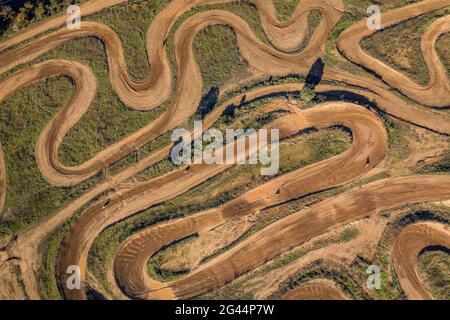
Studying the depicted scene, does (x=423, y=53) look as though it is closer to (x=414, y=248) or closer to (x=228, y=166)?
(x=414, y=248)

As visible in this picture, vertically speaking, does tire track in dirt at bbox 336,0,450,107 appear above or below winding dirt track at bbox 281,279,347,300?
above

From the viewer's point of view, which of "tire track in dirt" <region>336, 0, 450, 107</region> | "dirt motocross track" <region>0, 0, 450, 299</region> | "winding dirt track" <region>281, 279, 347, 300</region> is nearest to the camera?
"winding dirt track" <region>281, 279, 347, 300</region>

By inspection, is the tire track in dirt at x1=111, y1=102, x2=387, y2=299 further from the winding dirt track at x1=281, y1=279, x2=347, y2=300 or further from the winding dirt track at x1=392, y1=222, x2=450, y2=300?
the winding dirt track at x1=392, y1=222, x2=450, y2=300

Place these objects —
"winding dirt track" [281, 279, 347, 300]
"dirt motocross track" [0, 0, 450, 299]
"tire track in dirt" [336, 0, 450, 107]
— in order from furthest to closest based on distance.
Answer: "tire track in dirt" [336, 0, 450, 107], "dirt motocross track" [0, 0, 450, 299], "winding dirt track" [281, 279, 347, 300]

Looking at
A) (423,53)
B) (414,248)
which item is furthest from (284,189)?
(423,53)

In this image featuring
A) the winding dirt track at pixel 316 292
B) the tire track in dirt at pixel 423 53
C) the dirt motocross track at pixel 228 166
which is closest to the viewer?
the winding dirt track at pixel 316 292

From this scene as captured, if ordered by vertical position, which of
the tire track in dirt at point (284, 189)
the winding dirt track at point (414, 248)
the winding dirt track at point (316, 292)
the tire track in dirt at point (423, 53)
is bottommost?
the winding dirt track at point (316, 292)

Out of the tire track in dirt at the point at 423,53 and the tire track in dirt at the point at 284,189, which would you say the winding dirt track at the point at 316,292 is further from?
the tire track in dirt at the point at 423,53

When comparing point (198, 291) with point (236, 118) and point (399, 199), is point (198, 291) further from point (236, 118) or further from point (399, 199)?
point (399, 199)

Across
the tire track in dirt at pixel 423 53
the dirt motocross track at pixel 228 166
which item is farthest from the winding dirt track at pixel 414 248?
the tire track in dirt at pixel 423 53

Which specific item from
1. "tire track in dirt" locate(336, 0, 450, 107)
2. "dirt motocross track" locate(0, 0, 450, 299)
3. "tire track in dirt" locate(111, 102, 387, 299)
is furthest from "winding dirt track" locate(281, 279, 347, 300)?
"tire track in dirt" locate(336, 0, 450, 107)
